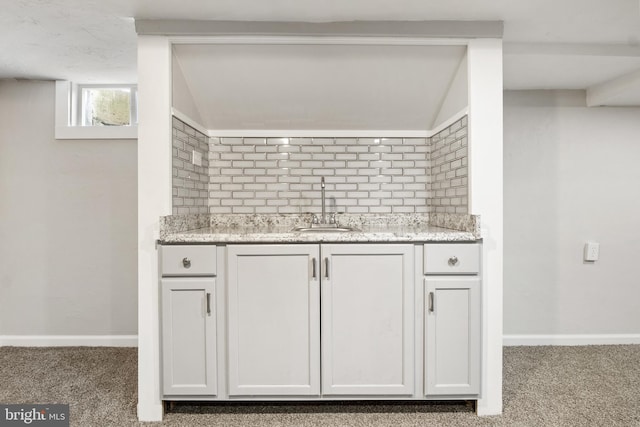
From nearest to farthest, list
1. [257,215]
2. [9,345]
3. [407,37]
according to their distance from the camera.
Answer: [407,37], [257,215], [9,345]

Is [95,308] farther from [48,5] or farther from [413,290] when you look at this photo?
[413,290]

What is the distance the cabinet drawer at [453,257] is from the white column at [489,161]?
0.12m

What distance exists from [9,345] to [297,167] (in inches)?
106

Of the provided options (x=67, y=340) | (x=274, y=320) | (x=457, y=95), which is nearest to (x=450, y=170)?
(x=457, y=95)

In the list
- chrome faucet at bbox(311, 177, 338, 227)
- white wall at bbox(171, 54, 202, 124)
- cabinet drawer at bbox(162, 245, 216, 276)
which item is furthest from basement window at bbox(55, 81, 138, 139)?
chrome faucet at bbox(311, 177, 338, 227)

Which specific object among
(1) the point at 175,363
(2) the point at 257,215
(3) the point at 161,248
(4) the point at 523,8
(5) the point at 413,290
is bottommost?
(1) the point at 175,363

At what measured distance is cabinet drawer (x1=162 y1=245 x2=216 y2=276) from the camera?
76.1 inches

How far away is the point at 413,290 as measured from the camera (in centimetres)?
194

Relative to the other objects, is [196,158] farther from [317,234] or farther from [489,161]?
[489,161]

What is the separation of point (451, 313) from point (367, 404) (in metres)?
0.71

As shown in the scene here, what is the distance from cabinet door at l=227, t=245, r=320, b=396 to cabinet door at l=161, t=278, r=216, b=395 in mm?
115

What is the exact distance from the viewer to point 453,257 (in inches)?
76.2

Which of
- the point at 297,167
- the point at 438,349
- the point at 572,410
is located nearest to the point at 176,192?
the point at 297,167

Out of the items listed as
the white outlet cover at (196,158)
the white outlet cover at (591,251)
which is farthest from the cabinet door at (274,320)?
the white outlet cover at (591,251)
